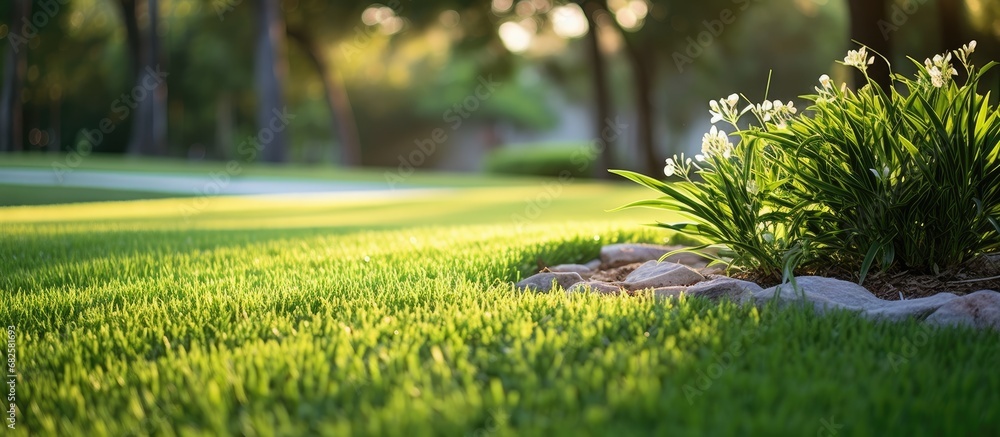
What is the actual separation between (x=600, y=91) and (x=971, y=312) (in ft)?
70.4

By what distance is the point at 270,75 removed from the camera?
24328mm

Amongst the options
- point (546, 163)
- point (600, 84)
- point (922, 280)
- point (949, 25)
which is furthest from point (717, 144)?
point (546, 163)

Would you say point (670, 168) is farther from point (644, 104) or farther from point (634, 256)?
point (644, 104)

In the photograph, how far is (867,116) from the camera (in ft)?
13.9

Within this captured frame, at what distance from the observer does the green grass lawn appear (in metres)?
2.42

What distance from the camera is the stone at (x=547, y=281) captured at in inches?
179

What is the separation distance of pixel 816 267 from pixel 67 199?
12.9 meters

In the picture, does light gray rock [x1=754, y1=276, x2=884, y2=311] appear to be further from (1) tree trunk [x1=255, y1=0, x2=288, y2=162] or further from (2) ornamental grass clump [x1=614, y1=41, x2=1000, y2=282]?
(1) tree trunk [x1=255, y1=0, x2=288, y2=162]

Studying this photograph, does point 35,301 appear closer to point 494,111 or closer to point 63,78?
point 63,78

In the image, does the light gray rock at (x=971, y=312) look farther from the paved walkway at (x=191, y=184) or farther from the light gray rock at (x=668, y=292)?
the paved walkway at (x=191, y=184)

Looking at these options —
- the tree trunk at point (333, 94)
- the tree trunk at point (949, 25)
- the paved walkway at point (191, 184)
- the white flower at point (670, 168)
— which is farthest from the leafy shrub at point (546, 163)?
the white flower at point (670, 168)

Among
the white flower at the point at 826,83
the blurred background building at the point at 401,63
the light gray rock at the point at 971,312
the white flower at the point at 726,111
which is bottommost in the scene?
the light gray rock at the point at 971,312

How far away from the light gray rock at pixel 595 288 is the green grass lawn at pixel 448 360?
0.28m

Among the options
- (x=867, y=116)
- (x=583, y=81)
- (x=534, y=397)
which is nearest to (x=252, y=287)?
(x=534, y=397)
